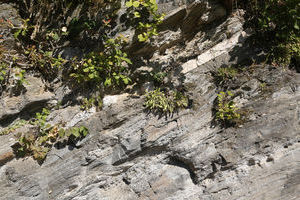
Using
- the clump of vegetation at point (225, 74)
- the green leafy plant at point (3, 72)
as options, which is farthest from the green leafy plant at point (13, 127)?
the clump of vegetation at point (225, 74)

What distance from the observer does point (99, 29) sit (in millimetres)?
5812

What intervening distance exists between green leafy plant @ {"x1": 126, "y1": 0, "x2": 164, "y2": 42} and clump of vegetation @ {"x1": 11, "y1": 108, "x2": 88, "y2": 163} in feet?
9.38

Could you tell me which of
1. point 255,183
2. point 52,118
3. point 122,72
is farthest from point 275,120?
point 52,118

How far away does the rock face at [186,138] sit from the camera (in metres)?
4.59

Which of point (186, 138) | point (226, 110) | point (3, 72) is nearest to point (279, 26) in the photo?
point (226, 110)

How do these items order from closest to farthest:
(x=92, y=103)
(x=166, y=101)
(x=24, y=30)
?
Answer: 1. (x=166, y=101)
2. (x=24, y=30)
3. (x=92, y=103)

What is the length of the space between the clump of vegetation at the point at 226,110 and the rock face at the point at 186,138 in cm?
18

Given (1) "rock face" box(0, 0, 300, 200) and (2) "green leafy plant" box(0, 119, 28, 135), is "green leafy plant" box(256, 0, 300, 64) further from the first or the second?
(2) "green leafy plant" box(0, 119, 28, 135)

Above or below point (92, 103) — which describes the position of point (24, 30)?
above

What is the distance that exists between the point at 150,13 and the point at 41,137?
4246mm

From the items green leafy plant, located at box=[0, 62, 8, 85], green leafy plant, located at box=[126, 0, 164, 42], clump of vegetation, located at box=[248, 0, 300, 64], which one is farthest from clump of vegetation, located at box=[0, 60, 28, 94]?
clump of vegetation, located at box=[248, 0, 300, 64]

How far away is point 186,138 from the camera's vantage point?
5.07 meters

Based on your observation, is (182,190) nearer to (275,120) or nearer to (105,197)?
(105,197)

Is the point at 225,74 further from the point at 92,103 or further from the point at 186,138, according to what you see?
the point at 92,103
